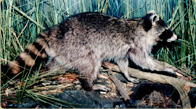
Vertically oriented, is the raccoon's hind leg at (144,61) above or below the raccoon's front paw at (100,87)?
above

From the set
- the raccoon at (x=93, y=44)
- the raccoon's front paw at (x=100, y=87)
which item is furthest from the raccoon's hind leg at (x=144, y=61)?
the raccoon's front paw at (x=100, y=87)

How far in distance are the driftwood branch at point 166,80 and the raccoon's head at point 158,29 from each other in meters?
0.82

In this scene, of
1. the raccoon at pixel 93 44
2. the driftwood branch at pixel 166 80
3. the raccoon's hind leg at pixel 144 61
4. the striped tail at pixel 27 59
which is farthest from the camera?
the raccoon's hind leg at pixel 144 61

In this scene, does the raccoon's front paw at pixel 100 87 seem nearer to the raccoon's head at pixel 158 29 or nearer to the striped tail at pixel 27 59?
the striped tail at pixel 27 59

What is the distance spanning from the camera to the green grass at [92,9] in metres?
3.86

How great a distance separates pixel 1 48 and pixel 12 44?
12.3 inches

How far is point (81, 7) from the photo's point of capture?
4344 millimetres

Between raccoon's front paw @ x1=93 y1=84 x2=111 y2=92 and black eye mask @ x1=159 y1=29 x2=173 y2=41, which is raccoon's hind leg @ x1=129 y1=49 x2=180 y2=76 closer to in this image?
black eye mask @ x1=159 y1=29 x2=173 y2=41

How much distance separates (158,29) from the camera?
13.1 ft

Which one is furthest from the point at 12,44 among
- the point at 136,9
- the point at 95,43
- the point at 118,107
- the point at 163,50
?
the point at 163,50

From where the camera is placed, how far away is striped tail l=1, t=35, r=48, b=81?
3.07m

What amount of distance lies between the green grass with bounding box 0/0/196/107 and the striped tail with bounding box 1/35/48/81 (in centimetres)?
65

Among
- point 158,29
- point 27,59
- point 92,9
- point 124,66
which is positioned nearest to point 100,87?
point 124,66

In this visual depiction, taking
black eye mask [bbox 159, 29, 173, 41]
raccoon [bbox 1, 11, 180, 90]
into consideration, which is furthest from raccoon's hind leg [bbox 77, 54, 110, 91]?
black eye mask [bbox 159, 29, 173, 41]
